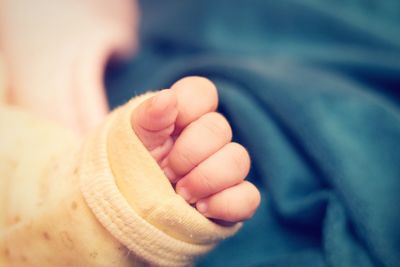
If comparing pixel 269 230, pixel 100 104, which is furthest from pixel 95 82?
pixel 269 230

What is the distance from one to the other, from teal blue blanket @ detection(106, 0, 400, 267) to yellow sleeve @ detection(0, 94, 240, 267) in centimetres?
8

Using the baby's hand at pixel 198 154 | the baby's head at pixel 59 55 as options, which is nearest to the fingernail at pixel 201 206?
the baby's hand at pixel 198 154

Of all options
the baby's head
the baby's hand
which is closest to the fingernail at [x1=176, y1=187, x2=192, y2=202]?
the baby's hand

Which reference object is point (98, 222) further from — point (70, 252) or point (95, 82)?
point (95, 82)

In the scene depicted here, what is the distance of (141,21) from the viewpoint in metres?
0.67

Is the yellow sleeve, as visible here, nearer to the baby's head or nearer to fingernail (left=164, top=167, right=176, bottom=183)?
fingernail (left=164, top=167, right=176, bottom=183)

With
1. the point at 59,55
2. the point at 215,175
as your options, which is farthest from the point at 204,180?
the point at 59,55

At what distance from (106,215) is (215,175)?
0.07 metres

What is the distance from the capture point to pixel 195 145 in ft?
0.90

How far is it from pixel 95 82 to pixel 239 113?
0.20 meters

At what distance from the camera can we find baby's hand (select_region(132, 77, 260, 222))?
0.90ft

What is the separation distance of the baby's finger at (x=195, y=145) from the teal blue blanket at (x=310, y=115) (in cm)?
5

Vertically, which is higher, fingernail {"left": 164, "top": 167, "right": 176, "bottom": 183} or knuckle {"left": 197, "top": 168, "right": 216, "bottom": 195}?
knuckle {"left": 197, "top": 168, "right": 216, "bottom": 195}

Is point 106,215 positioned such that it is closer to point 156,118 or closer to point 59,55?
point 156,118
